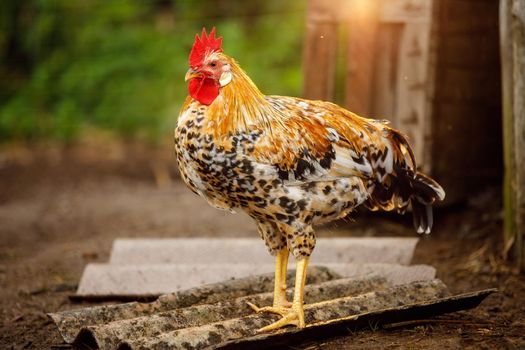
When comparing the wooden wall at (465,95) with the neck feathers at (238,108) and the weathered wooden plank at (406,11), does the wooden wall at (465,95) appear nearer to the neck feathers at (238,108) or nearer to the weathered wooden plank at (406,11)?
the weathered wooden plank at (406,11)

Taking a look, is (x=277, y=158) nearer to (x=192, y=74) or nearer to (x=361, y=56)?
(x=192, y=74)

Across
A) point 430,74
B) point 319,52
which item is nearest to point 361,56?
point 319,52

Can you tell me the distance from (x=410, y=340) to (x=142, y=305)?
138 cm

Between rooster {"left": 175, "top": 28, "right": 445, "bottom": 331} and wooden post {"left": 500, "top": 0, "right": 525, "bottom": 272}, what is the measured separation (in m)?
1.43

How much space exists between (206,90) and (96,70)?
23.8ft

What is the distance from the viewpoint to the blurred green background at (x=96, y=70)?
1048 centimetres

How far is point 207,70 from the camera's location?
12.1 feet

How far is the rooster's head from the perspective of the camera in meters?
3.71

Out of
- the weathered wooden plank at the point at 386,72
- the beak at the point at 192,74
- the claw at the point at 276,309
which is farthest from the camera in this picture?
the weathered wooden plank at the point at 386,72

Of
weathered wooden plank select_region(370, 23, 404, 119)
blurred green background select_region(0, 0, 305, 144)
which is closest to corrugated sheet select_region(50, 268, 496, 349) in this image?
weathered wooden plank select_region(370, 23, 404, 119)

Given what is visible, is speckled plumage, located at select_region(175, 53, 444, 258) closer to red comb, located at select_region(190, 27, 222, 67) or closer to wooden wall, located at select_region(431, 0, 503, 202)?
red comb, located at select_region(190, 27, 222, 67)

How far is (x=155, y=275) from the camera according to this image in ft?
16.5

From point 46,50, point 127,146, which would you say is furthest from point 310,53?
point 46,50

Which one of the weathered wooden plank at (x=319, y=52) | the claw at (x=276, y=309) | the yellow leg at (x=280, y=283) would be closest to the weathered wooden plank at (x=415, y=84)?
the weathered wooden plank at (x=319, y=52)
